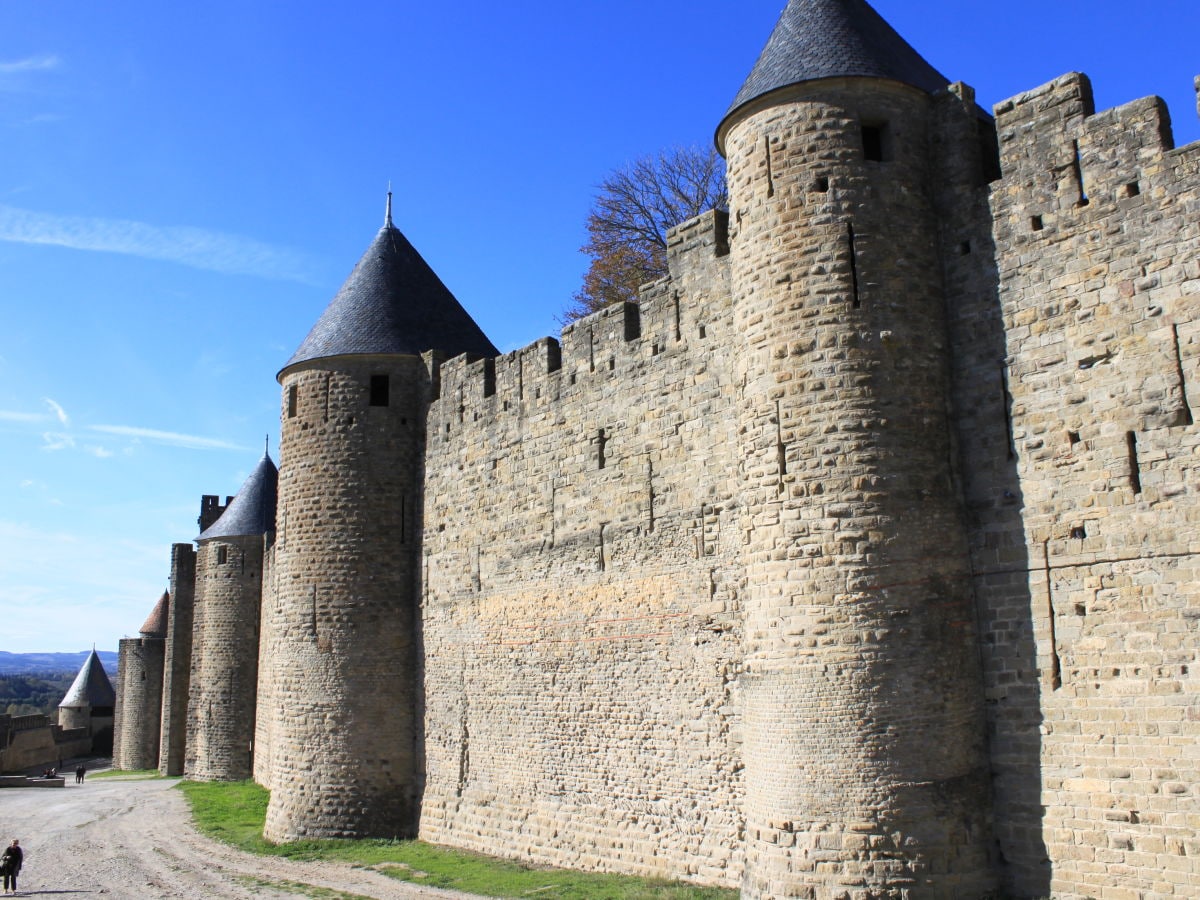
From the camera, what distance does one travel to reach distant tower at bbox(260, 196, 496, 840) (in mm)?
17172

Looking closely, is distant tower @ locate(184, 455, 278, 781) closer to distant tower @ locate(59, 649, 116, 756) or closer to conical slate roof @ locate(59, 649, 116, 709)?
distant tower @ locate(59, 649, 116, 756)

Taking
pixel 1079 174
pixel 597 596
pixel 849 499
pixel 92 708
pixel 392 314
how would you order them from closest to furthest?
1. pixel 1079 174
2. pixel 849 499
3. pixel 597 596
4. pixel 392 314
5. pixel 92 708

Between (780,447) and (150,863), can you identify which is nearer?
(780,447)

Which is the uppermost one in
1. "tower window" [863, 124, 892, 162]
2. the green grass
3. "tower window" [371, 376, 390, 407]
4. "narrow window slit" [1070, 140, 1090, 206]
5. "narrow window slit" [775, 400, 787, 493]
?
"tower window" [863, 124, 892, 162]

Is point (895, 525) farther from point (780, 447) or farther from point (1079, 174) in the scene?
point (1079, 174)

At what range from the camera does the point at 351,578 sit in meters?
17.7

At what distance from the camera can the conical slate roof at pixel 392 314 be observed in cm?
1864

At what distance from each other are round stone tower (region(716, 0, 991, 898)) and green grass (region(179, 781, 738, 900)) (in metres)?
2.17

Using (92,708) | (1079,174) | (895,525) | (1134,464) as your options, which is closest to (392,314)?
(895,525)

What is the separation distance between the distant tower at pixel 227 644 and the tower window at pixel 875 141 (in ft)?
72.5

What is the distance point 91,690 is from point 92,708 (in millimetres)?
998

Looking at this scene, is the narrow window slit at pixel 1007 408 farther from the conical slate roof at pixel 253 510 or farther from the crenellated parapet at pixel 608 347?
the conical slate roof at pixel 253 510

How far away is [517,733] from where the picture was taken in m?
15.1

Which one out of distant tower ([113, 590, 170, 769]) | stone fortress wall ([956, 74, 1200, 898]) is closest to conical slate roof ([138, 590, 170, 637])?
distant tower ([113, 590, 170, 769])
